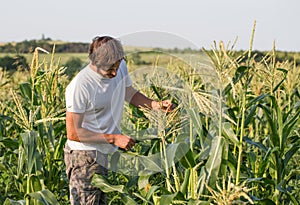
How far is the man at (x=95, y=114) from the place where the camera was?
364 centimetres

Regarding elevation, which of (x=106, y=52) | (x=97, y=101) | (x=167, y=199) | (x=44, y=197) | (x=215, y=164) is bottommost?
(x=44, y=197)

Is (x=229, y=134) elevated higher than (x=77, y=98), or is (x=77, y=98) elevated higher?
(x=77, y=98)

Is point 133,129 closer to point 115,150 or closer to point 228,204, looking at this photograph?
point 115,150

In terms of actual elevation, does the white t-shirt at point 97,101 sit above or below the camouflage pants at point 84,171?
above

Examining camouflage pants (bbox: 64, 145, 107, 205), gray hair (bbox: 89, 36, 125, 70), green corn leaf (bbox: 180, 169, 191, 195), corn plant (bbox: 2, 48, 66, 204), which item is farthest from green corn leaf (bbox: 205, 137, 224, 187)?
corn plant (bbox: 2, 48, 66, 204)

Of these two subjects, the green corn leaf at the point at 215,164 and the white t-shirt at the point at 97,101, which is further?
the white t-shirt at the point at 97,101

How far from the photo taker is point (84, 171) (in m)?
3.96

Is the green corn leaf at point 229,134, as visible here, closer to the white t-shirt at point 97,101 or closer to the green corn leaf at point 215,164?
the green corn leaf at point 215,164

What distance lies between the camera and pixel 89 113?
12.6 ft

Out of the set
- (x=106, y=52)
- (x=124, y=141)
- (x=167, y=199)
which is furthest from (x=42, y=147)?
(x=167, y=199)

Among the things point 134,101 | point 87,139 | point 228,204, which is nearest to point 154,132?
point 134,101

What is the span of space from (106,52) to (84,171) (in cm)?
93

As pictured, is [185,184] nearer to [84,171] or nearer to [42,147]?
[84,171]

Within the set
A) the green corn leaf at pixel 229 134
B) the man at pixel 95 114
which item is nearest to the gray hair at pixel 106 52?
the man at pixel 95 114
